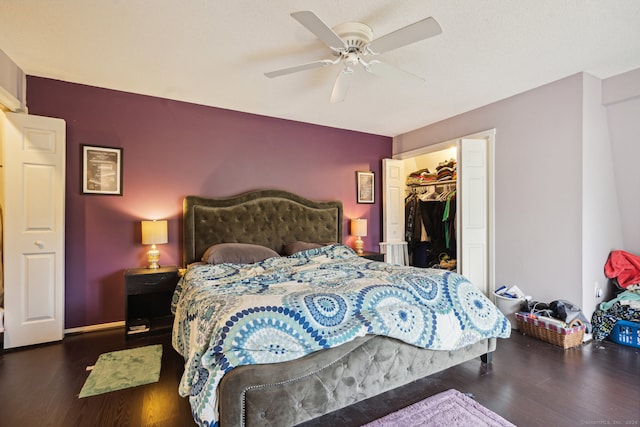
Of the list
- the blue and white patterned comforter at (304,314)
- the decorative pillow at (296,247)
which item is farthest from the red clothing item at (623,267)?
the decorative pillow at (296,247)

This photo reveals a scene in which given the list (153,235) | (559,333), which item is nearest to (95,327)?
(153,235)

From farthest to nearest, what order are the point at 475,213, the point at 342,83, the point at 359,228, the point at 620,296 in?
the point at 359,228, the point at 475,213, the point at 620,296, the point at 342,83

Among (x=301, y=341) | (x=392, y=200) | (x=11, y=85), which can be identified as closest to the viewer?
(x=301, y=341)

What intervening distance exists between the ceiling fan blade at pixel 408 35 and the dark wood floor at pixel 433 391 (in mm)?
2223

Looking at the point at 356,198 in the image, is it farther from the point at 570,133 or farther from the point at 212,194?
the point at 570,133

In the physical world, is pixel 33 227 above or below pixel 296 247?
above

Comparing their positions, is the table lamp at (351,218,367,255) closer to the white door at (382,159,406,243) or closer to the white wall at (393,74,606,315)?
the white door at (382,159,406,243)

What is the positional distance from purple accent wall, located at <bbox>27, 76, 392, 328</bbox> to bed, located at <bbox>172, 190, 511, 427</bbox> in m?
0.94

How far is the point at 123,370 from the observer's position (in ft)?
7.77

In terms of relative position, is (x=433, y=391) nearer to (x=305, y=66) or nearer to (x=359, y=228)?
(x=305, y=66)

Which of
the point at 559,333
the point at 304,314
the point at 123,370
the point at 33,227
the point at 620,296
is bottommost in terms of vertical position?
the point at 123,370

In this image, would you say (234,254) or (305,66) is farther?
(234,254)

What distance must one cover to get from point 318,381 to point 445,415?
797 millimetres

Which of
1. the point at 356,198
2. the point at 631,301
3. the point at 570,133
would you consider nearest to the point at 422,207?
the point at 356,198
